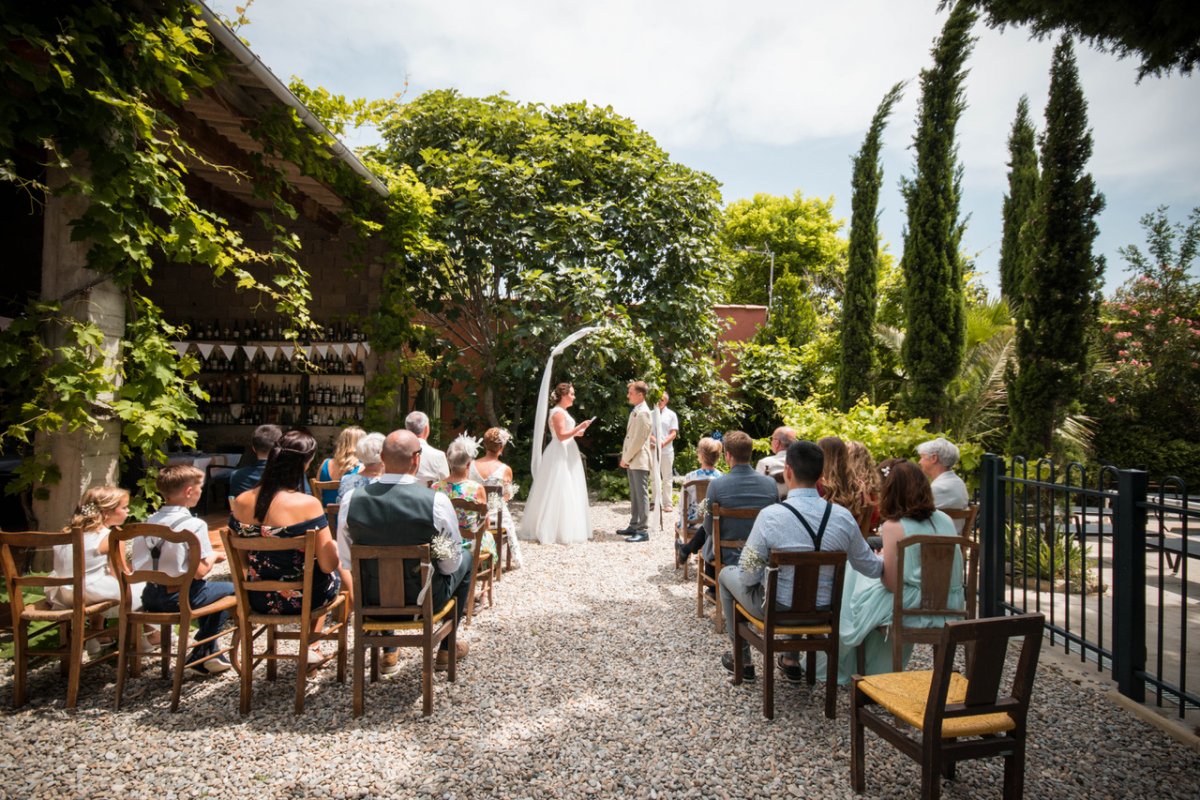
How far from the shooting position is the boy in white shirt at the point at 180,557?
3768 millimetres

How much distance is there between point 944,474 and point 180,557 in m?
5.02

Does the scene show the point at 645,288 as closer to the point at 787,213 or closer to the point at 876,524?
the point at 876,524

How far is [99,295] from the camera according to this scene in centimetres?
475

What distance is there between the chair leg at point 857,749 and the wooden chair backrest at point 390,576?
2134 millimetres

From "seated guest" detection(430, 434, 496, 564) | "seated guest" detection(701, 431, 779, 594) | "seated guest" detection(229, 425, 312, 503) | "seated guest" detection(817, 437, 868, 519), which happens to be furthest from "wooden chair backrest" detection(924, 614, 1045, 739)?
"seated guest" detection(229, 425, 312, 503)

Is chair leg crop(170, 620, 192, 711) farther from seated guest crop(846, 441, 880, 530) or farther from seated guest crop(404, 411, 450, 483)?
seated guest crop(846, 441, 880, 530)

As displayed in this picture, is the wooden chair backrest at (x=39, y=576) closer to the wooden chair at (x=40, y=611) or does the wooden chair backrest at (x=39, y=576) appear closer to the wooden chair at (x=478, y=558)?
the wooden chair at (x=40, y=611)

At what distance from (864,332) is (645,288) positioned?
4.70m

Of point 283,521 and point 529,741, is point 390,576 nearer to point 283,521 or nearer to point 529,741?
point 283,521

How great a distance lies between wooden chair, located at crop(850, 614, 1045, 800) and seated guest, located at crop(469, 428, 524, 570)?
158 inches

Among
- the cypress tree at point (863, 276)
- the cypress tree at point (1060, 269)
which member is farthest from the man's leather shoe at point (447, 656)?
the cypress tree at point (863, 276)

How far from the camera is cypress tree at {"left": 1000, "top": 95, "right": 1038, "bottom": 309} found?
14.7 metres

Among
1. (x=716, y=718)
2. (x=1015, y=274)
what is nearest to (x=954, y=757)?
(x=716, y=718)

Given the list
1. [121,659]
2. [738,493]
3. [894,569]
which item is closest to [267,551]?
[121,659]
